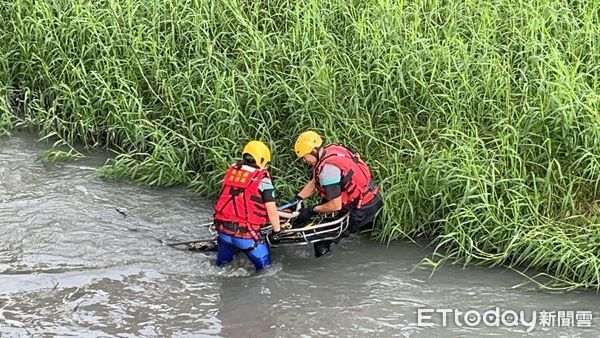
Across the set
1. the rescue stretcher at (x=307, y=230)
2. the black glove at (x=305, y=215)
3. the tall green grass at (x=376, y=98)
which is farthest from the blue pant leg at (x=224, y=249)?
the tall green grass at (x=376, y=98)

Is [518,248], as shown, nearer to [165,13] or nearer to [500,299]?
[500,299]

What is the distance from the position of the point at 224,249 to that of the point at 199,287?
37 cm

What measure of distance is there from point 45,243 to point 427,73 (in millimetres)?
3786

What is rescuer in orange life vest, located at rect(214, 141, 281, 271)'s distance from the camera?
5.82m

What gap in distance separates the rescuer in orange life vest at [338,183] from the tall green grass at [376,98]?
0.96ft

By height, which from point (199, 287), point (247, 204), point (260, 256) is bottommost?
point (199, 287)

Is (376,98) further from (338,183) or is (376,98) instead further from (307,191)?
(338,183)

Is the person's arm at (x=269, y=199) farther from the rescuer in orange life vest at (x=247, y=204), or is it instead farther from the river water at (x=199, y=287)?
the river water at (x=199, y=287)

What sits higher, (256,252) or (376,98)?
(376,98)

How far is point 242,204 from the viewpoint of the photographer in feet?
19.1

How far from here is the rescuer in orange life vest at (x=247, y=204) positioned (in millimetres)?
5824

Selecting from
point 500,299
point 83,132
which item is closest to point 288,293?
point 500,299

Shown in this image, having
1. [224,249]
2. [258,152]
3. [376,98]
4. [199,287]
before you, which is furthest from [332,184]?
[376,98]

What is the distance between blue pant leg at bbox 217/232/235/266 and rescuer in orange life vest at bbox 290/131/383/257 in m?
0.62
